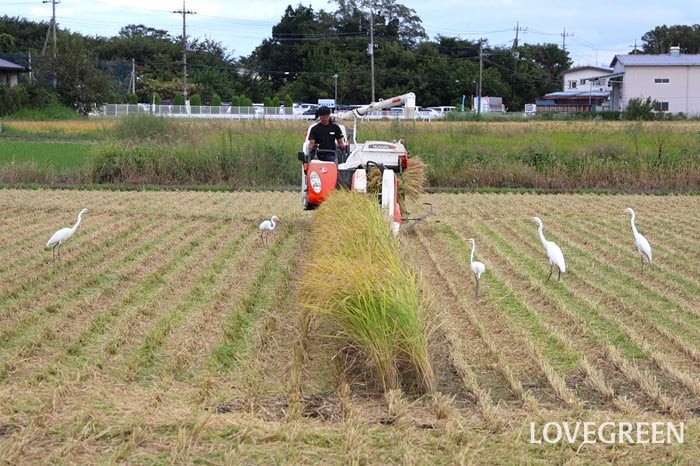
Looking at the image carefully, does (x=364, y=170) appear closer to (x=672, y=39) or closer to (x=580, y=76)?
(x=580, y=76)

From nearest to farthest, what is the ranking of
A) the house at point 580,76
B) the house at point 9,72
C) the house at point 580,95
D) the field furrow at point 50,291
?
the field furrow at point 50,291 → the house at point 9,72 → the house at point 580,95 → the house at point 580,76

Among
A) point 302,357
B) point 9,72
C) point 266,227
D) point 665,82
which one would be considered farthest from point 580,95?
point 302,357

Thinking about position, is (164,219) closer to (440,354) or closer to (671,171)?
(440,354)

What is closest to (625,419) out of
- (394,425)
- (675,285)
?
(394,425)

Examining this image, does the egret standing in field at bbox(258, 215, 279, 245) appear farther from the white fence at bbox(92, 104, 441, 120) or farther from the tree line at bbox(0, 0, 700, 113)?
the tree line at bbox(0, 0, 700, 113)

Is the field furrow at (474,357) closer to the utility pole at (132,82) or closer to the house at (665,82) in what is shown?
the house at (665,82)

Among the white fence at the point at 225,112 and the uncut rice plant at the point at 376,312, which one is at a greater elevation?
the white fence at the point at 225,112

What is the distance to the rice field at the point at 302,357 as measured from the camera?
4566 millimetres

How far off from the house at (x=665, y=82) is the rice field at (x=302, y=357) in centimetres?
4887

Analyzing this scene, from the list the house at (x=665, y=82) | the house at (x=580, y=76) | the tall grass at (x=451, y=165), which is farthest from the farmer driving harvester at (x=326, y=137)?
the house at (x=580, y=76)

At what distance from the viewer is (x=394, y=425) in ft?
15.8

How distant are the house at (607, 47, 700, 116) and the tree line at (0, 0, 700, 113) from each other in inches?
409

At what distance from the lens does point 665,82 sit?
57031 mm

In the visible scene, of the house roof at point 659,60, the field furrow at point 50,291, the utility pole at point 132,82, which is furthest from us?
the utility pole at point 132,82
